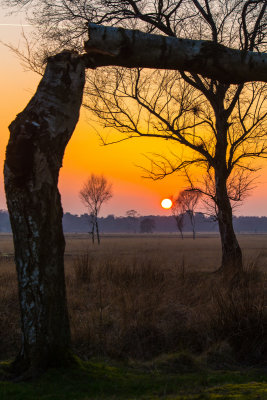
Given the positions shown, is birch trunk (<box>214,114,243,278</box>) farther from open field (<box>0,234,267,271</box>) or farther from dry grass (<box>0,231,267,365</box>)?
dry grass (<box>0,231,267,365</box>)

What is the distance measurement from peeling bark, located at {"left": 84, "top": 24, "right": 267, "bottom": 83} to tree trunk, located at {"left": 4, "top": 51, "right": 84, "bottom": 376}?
51cm

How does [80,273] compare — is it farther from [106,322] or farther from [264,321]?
[264,321]

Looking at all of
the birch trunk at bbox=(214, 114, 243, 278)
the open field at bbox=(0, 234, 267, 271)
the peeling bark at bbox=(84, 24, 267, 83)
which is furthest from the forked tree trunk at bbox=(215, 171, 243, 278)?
the peeling bark at bbox=(84, 24, 267, 83)

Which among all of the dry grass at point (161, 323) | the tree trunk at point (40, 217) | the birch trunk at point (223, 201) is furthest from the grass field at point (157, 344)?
the birch trunk at point (223, 201)

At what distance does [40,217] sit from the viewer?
11.3 feet

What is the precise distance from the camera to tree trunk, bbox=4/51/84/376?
342cm

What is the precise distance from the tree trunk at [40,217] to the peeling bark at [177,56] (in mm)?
514

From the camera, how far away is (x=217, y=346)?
4812 millimetres

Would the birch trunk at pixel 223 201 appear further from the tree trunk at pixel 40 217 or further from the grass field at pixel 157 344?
the tree trunk at pixel 40 217

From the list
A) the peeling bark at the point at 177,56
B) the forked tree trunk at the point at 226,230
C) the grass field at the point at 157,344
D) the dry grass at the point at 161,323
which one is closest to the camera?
the grass field at the point at 157,344

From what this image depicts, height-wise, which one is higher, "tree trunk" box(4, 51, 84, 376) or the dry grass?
"tree trunk" box(4, 51, 84, 376)

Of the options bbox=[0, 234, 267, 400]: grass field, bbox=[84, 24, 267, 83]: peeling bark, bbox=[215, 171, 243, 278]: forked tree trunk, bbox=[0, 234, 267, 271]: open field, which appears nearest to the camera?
bbox=[0, 234, 267, 400]: grass field

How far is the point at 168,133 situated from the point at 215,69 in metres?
8.38

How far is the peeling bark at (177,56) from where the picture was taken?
3338 mm
